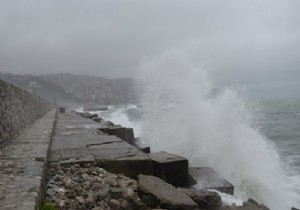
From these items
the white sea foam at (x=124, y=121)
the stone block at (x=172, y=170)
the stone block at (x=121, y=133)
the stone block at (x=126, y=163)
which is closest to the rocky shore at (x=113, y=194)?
the stone block at (x=126, y=163)

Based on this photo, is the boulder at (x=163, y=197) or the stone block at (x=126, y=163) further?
the stone block at (x=126, y=163)

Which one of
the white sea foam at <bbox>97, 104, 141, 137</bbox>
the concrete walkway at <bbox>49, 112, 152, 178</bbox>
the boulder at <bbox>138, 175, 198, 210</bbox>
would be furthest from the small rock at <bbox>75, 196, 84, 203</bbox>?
the white sea foam at <bbox>97, 104, 141, 137</bbox>

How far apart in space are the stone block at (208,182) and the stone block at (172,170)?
131mm

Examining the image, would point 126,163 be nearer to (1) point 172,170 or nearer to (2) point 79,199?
(1) point 172,170

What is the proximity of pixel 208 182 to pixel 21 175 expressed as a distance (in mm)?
2067

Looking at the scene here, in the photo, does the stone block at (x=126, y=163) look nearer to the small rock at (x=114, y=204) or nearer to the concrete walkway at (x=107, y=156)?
the concrete walkway at (x=107, y=156)

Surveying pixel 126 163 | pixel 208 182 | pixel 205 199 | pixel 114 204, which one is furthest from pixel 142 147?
pixel 114 204

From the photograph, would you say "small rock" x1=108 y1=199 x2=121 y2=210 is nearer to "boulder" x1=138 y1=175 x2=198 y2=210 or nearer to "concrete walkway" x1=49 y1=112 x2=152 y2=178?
"boulder" x1=138 y1=175 x2=198 y2=210

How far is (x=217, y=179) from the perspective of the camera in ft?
12.5

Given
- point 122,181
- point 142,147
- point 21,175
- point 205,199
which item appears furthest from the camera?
point 142,147

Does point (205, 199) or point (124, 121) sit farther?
point (124, 121)

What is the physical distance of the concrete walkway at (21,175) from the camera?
1866 mm

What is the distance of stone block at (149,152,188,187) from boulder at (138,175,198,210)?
0.60 metres

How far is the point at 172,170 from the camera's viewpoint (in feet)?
11.5
